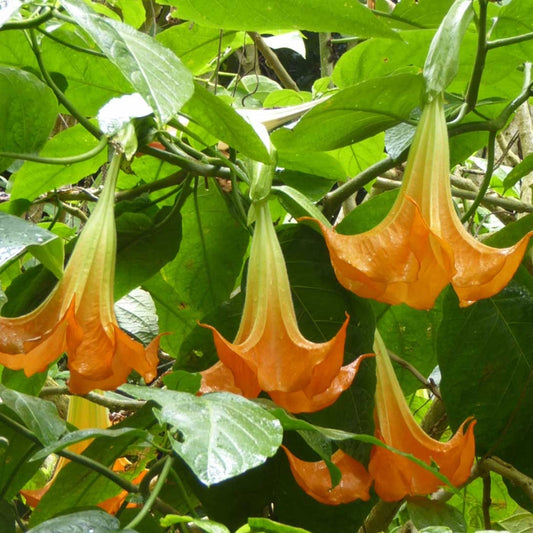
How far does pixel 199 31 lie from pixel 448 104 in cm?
48

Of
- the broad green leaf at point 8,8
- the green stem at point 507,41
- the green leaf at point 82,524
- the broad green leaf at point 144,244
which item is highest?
the broad green leaf at point 8,8

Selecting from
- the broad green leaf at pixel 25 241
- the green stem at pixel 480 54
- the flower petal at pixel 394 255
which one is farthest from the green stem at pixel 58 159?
the green stem at pixel 480 54

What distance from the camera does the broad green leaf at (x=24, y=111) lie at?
2.31ft

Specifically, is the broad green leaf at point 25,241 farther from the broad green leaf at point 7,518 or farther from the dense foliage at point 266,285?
the broad green leaf at point 7,518

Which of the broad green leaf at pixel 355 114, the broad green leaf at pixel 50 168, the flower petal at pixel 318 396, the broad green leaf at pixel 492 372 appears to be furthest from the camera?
the broad green leaf at pixel 50 168

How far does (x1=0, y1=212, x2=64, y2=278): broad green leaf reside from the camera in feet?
1.63

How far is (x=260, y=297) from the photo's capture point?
0.69m

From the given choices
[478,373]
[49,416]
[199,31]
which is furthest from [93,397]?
[199,31]

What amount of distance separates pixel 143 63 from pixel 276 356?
0.26 metres

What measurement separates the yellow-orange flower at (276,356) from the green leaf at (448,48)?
203 mm

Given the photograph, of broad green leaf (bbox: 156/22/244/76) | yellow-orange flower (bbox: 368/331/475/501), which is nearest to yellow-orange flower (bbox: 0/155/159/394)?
yellow-orange flower (bbox: 368/331/475/501)

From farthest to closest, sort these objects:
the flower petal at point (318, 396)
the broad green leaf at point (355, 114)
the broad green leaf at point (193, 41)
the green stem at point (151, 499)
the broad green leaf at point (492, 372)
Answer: the broad green leaf at point (193, 41), the broad green leaf at point (492, 372), the broad green leaf at point (355, 114), the flower petal at point (318, 396), the green stem at point (151, 499)

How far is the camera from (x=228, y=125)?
2.26 feet

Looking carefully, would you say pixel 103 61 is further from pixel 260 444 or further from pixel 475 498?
pixel 475 498
